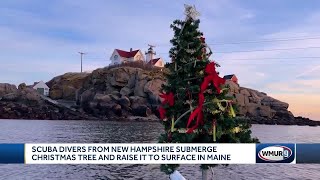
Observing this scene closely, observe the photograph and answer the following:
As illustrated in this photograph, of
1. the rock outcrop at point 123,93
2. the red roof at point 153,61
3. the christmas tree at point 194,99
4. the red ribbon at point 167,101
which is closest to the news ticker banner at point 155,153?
the christmas tree at point 194,99

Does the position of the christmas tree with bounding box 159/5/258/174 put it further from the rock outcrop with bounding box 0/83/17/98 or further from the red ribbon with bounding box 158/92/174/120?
the rock outcrop with bounding box 0/83/17/98

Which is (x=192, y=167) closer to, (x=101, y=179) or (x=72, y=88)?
(x=101, y=179)

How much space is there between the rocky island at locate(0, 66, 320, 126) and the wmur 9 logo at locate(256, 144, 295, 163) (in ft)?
292

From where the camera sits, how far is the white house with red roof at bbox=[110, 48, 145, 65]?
456 ft

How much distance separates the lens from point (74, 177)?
73.2 feet

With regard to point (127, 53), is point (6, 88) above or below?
below

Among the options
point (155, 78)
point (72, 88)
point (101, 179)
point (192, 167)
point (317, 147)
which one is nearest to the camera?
point (317, 147)

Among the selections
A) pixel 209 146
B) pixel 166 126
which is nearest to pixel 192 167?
pixel 166 126

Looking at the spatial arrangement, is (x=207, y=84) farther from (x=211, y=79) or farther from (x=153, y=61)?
(x=153, y=61)

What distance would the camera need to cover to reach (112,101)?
109125 millimetres

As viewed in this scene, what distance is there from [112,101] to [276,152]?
10269 centimetres

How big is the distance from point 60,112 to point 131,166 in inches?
3664

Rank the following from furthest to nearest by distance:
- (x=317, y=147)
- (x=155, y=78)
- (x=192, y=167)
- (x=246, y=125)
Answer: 1. (x=155, y=78)
2. (x=192, y=167)
3. (x=246, y=125)
4. (x=317, y=147)

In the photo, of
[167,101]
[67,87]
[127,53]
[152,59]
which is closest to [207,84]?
[167,101]
